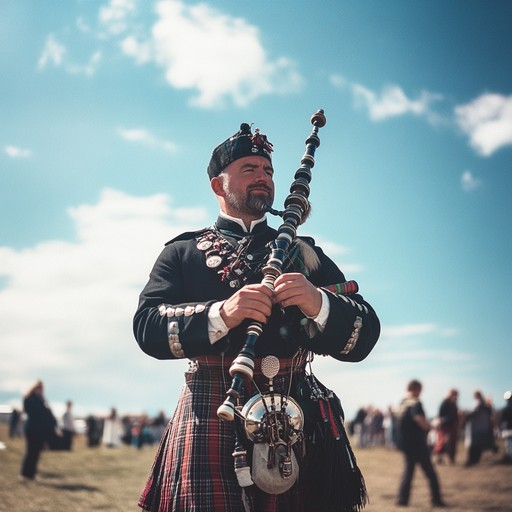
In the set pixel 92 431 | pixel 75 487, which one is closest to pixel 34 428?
pixel 75 487

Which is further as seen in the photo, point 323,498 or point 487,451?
point 487,451

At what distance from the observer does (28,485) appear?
36.0 feet

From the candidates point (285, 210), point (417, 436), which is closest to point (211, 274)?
point (285, 210)

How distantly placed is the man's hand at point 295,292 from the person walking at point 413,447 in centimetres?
911

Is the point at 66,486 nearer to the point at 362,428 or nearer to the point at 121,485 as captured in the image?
the point at 121,485

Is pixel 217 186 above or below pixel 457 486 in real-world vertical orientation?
above

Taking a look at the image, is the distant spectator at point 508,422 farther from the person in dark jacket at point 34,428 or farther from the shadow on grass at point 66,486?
the person in dark jacket at point 34,428

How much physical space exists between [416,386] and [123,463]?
1053 centimetres

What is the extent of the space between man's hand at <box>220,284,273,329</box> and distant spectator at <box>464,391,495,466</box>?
49.8ft

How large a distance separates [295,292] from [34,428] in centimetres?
1056

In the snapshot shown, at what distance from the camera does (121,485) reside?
12227 mm

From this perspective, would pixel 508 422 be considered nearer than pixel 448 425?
Yes

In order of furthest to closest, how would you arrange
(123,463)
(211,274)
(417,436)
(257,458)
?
(123,463) < (417,436) < (211,274) < (257,458)

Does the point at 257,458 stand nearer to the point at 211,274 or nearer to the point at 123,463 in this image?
the point at 211,274
